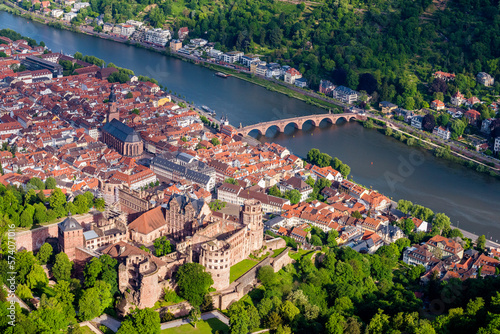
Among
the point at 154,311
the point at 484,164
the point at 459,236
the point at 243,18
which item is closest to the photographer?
the point at 154,311

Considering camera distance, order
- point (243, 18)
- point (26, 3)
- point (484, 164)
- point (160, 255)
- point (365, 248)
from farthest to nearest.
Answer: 1. point (26, 3)
2. point (243, 18)
3. point (484, 164)
4. point (365, 248)
5. point (160, 255)

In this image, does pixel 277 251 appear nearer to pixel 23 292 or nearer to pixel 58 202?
pixel 58 202

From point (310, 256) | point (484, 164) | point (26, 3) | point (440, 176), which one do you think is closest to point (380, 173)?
point (440, 176)

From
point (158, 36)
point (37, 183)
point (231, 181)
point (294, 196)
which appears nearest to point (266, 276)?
point (294, 196)

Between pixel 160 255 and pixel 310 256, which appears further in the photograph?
pixel 310 256

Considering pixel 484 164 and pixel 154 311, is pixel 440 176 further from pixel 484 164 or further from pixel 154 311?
pixel 154 311
